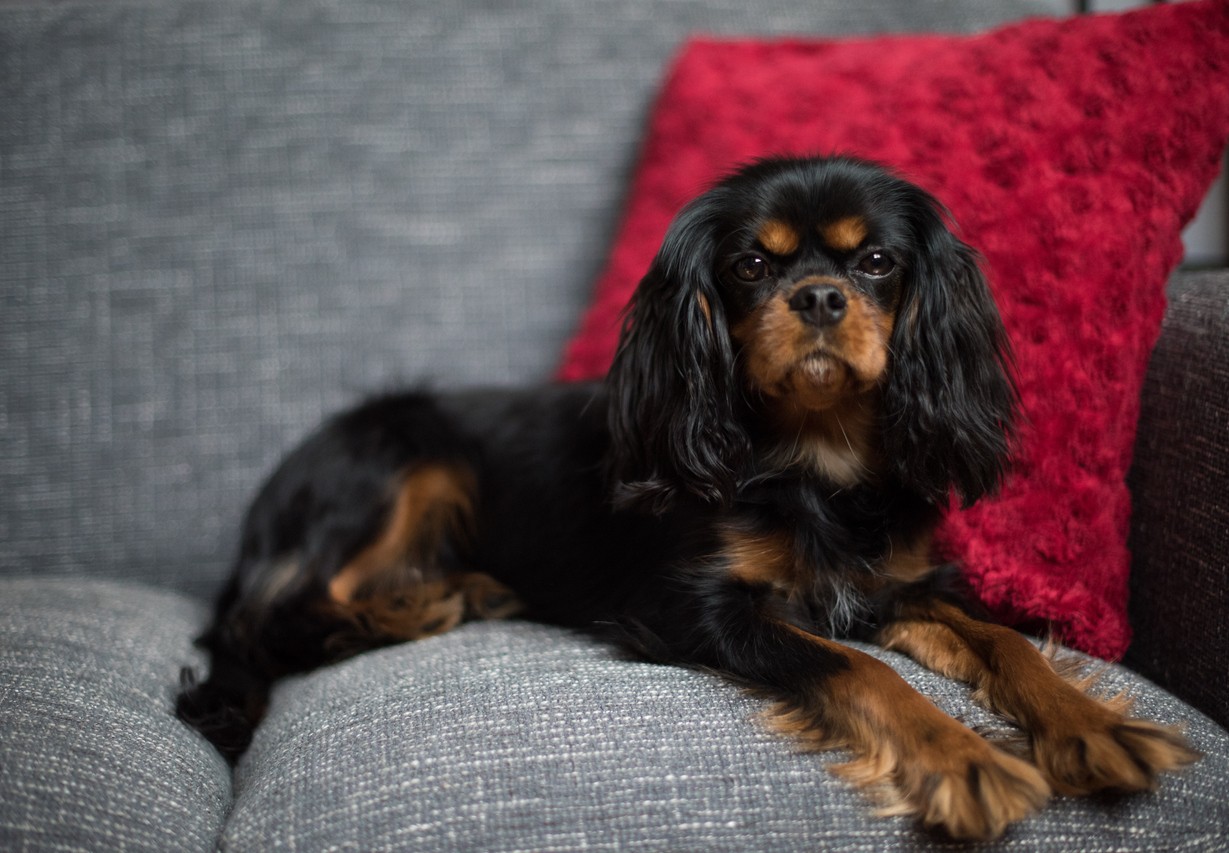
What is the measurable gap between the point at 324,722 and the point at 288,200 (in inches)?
53.0

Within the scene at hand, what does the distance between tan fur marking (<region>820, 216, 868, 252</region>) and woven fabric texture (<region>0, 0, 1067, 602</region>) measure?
3.01 ft

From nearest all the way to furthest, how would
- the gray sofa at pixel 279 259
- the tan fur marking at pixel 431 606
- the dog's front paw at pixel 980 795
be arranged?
the dog's front paw at pixel 980 795
the gray sofa at pixel 279 259
the tan fur marking at pixel 431 606

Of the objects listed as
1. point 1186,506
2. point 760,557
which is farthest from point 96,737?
point 1186,506

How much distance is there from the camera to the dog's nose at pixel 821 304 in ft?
4.52

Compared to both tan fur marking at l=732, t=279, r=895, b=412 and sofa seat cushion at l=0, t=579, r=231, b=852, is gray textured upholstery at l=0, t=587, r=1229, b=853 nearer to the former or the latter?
sofa seat cushion at l=0, t=579, r=231, b=852

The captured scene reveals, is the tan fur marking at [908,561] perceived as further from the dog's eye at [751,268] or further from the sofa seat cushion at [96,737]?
the sofa seat cushion at [96,737]

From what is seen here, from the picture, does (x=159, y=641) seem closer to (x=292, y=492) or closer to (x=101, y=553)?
(x=292, y=492)

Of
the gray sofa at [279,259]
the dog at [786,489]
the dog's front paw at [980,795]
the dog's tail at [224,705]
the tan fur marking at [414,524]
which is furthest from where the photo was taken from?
the tan fur marking at [414,524]

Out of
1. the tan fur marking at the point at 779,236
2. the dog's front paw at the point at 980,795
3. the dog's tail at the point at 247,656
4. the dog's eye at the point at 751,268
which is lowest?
the dog's tail at the point at 247,656

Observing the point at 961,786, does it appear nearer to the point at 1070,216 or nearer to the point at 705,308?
the point at 705,308

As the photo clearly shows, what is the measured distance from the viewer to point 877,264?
1.54 m

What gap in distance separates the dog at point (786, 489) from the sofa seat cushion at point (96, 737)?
0.30ft

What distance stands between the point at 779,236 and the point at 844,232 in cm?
10

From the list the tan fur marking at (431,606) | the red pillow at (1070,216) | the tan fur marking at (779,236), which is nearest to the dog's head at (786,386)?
the tan fur marking at (779,236)
